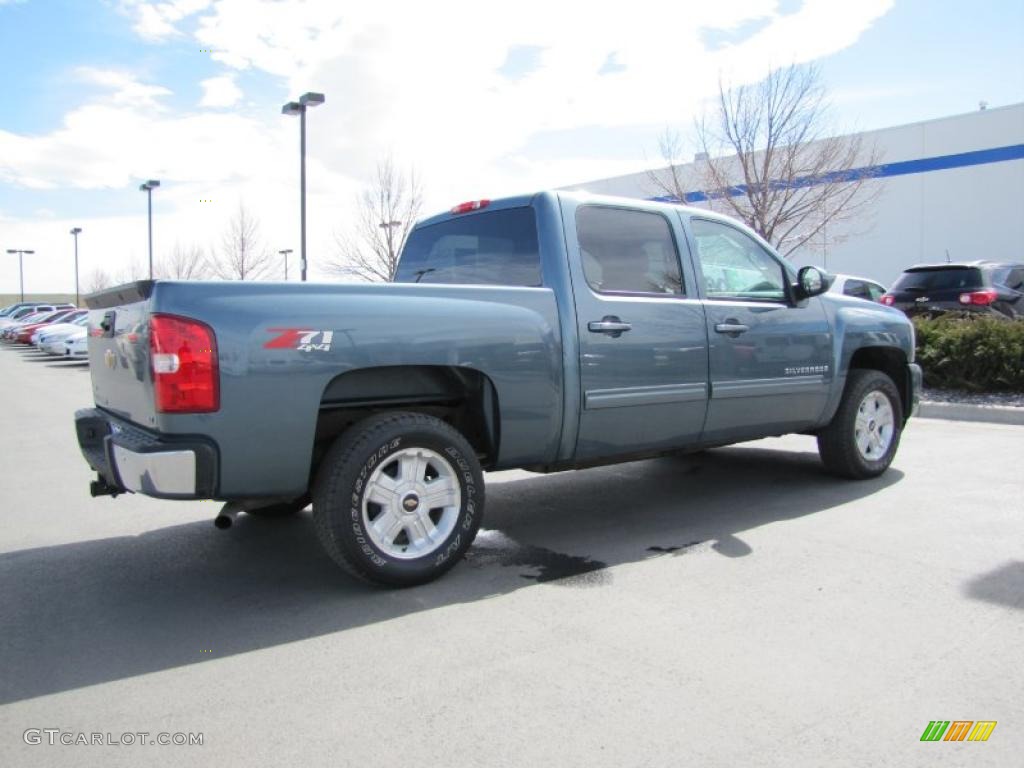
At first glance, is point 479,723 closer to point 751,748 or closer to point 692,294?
point 751,748

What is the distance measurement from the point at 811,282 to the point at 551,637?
11.1ft

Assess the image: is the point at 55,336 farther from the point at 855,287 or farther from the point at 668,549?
the point at 668,549

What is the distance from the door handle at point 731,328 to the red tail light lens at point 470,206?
1613 mm

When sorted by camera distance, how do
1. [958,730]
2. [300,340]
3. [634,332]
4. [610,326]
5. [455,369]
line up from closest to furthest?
[958,730], [300,340], [455,369], [610,326], [634,332]

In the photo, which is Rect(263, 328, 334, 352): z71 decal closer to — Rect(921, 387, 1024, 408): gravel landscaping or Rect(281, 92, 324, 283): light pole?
Rect(921, 387, 1024, 408): gravel landscaping

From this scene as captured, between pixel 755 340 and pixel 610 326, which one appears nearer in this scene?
pixel 610 326

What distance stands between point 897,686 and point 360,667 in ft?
6.43

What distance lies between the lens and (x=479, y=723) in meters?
2.73

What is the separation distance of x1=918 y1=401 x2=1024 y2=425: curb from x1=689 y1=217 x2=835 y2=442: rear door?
4717 mm

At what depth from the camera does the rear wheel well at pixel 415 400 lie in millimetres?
4016

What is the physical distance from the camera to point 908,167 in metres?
27.9

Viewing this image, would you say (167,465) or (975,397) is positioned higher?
(167,465)

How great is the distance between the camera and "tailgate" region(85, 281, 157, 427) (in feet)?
11.7

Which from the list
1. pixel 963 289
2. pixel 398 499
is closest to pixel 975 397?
pixel 963 289
